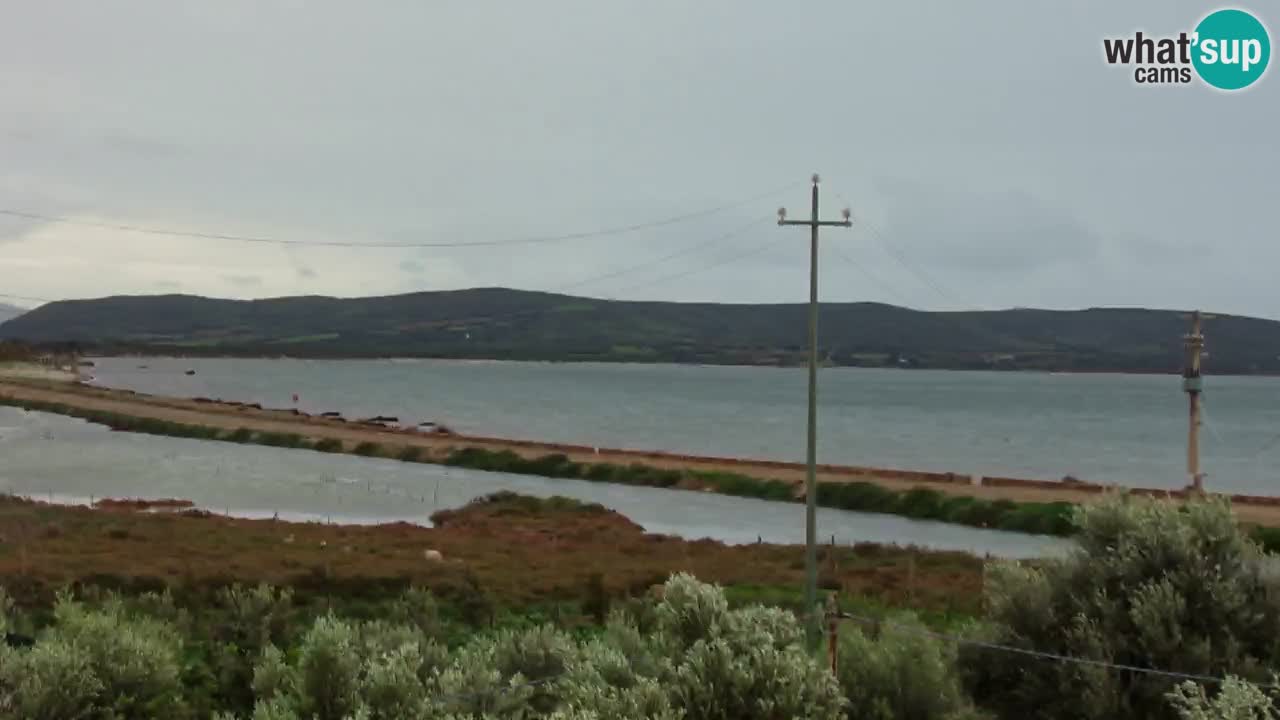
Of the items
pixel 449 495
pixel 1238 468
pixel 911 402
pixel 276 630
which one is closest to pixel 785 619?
pixel 276 630

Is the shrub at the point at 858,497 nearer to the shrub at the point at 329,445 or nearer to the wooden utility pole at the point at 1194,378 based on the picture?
the wooden utility pole at the point at 1194,378

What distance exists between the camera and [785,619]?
33.6ft

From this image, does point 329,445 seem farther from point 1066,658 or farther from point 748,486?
point 1066,658

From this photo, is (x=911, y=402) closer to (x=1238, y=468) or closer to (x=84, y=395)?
(x=1238, y=468)

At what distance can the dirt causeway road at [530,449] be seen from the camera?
62125mm

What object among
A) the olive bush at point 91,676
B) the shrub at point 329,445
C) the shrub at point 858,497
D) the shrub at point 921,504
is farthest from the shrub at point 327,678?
the shrub at point 329,445

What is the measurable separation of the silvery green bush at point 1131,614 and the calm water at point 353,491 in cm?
3235

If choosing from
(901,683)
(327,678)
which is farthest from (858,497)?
(327,678)

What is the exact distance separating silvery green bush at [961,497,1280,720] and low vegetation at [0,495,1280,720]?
0.8 inches

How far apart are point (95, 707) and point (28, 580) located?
17.1 m

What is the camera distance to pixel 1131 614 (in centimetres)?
1100

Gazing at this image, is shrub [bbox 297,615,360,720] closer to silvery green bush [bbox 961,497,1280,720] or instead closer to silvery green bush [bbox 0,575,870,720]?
silvery green bush [bbox 0,575,870,720]

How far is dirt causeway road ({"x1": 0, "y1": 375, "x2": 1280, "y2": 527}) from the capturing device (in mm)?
62125

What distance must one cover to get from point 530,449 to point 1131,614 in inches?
3108
